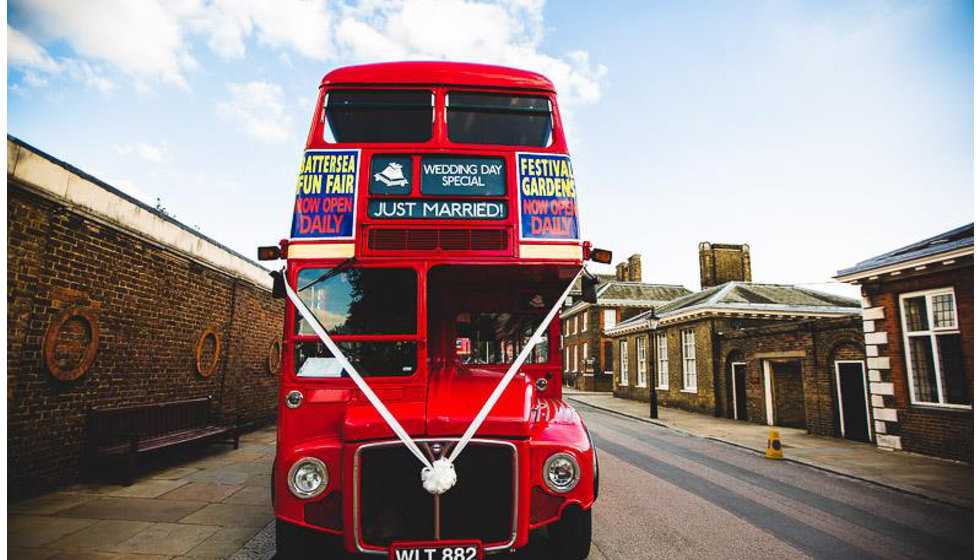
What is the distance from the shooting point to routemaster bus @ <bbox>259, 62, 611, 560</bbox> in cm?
337

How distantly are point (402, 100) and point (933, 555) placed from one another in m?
6.83

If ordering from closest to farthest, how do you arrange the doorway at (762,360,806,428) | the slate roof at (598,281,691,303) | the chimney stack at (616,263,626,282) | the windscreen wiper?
the windscreen wiper → the doorway at (762,360,806,428) → the slate roof at (598,281,691,303) → the chimney stack at (616,263,626,282)

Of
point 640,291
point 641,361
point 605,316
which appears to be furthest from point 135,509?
point 640,291

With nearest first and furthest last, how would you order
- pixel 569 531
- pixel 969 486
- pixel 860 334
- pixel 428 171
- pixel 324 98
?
pixel 569 531
pixel 428 171
pixel 324 98
pixel 969 486
pixel 860 334

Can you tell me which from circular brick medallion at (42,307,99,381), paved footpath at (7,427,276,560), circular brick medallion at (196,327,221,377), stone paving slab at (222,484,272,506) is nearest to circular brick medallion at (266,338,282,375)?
circular brick medallion at (196,327,221,377)

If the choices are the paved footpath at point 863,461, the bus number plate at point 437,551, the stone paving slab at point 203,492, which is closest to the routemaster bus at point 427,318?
the bus number plate at point 437,551

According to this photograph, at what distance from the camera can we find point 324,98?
491cm

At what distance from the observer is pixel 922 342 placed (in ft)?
35.0

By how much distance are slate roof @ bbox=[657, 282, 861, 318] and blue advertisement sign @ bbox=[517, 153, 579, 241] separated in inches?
678

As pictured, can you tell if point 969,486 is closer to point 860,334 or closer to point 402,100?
point 860,334

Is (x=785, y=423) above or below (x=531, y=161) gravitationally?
below

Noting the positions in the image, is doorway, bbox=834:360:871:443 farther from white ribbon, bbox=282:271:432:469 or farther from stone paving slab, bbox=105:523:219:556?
stone paving slab, bbox=105:523:219:556

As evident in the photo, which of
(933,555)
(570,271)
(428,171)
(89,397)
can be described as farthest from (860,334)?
(89,397)

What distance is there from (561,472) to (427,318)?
1.66m
